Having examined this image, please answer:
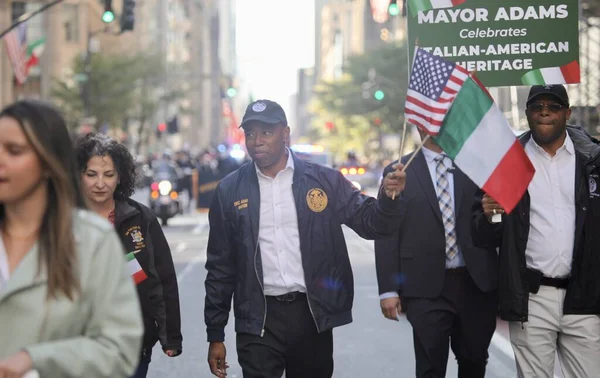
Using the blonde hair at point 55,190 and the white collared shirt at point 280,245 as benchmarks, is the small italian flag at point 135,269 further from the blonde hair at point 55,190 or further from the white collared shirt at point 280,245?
the blonde hair at point 55,190

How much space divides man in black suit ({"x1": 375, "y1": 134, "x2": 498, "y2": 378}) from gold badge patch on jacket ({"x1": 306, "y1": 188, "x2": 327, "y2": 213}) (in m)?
0.57

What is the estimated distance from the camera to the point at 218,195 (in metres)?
6.00

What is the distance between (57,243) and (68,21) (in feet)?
234

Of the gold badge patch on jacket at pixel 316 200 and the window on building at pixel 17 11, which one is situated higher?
the window on building at pixel 17 11

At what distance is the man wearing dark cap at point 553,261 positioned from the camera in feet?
18.6

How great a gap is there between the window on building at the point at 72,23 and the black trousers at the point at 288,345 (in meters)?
68.5

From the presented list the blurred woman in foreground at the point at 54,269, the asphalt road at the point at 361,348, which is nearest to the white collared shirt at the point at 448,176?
the asphalt road at the point at 361,348

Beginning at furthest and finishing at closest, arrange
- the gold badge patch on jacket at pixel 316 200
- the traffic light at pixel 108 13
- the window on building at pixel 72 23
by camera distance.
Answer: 1. the window on building at pixel 72 23
2. the traffic light at pixel 108 13
3. the gold badge patch on jacket at pixel 316 200

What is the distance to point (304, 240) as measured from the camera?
571 centimetres

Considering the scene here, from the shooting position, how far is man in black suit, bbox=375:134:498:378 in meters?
6.18

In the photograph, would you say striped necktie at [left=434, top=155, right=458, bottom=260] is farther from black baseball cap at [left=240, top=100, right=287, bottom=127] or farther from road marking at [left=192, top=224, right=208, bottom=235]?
road marking at [left=192, top=224, right=208, bottom=235]

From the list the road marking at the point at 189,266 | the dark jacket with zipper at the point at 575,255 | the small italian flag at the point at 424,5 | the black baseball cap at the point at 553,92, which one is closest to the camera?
the dark jacket with zipper at the point at 575,255

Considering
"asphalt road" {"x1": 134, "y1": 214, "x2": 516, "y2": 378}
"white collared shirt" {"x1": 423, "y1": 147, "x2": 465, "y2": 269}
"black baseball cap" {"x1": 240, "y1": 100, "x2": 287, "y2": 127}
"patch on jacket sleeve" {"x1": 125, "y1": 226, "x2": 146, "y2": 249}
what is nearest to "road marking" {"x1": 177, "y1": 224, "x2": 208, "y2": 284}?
"asphalt road" {"x1": 134, "y1": 214, "x2": 516, "y2": 378}

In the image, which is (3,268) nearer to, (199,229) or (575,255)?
(575,255)
